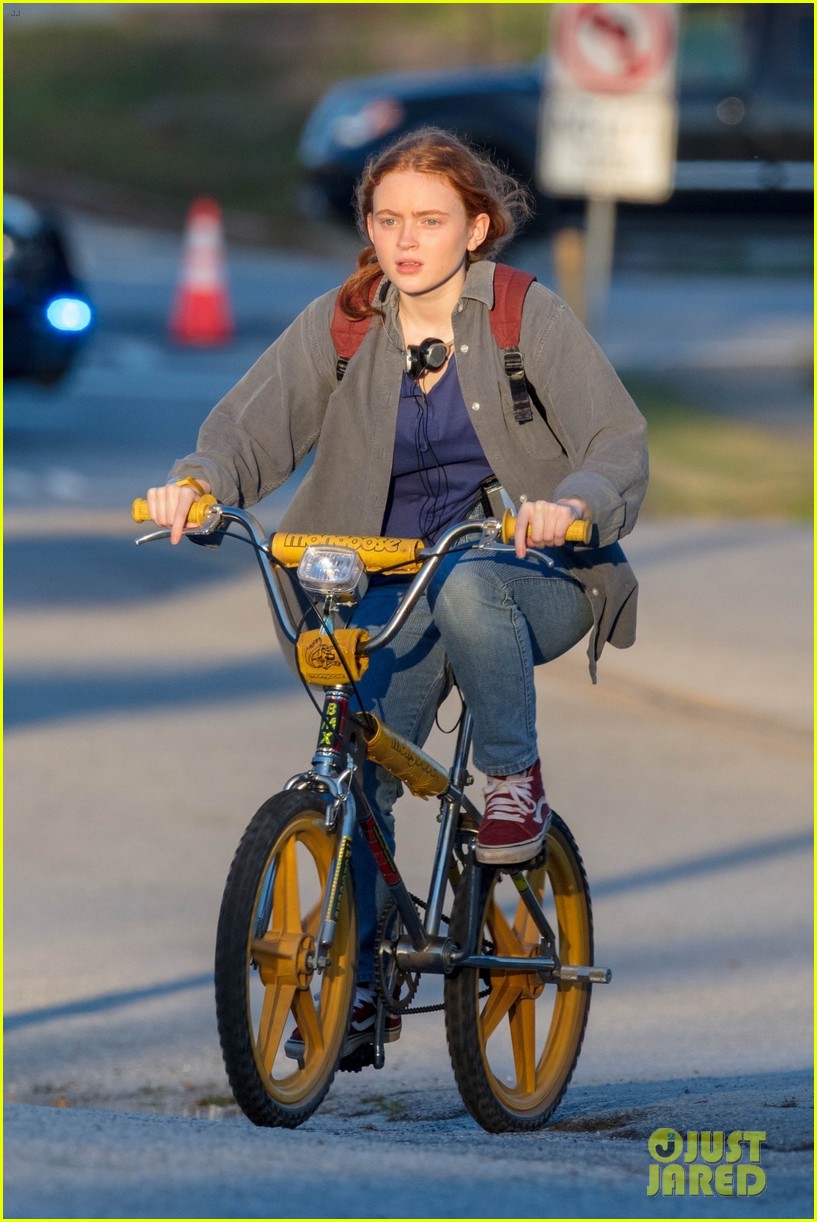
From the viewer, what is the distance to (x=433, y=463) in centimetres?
386

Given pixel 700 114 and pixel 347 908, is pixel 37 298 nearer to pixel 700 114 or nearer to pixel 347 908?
pixel 700 114

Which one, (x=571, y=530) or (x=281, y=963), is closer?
(x=571, y=530)

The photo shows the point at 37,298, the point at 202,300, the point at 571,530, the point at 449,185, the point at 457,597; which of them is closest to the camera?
the point at 571,530

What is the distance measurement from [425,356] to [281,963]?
3.83 ft

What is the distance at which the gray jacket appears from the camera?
146 inches

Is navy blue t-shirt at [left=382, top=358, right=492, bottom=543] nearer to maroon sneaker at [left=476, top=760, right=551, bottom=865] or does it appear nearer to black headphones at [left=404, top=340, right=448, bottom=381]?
black headphones at [left=404, top=340, right=448, bottom=381]

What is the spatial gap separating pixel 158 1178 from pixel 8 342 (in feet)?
33.1

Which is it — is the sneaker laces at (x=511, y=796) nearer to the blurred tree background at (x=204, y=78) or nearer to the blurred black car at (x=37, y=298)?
the blurred black car at (x=37, y=298)

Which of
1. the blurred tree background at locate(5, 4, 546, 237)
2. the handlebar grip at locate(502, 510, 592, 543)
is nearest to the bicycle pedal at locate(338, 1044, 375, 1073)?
the handlebar grip at locate(502, 510, 592, 543)

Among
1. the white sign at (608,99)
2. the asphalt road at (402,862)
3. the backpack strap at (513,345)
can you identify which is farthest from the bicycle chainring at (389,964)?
the white sign at (608,99)

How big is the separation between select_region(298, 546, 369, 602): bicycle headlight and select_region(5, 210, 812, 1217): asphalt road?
3.10ft

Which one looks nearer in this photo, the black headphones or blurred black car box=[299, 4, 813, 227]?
the black headphones

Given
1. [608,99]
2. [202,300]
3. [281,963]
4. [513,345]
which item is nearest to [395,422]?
[513,345]

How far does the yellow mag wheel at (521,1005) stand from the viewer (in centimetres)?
390
